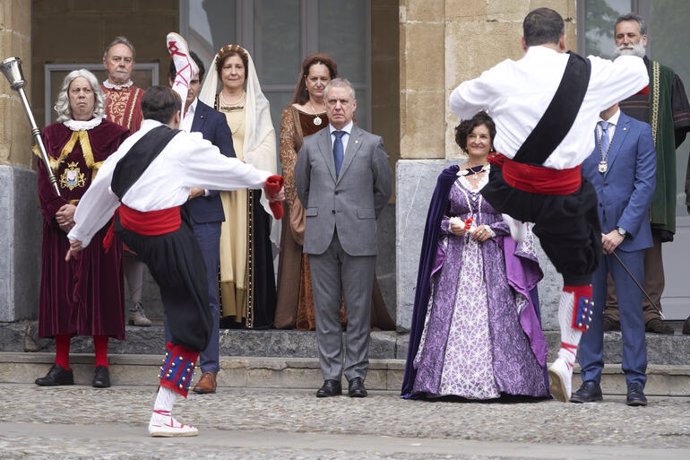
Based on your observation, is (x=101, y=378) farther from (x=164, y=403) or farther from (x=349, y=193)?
(x=164, y=403)

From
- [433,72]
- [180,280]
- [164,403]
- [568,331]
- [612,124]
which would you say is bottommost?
[164,403]

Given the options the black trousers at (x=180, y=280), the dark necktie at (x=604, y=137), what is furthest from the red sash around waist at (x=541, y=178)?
the dark necktie at (x=604, y=137)

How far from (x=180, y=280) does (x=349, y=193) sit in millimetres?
2225

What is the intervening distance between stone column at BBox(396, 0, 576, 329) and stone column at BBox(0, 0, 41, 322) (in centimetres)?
262

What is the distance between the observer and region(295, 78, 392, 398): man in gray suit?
1146 cm

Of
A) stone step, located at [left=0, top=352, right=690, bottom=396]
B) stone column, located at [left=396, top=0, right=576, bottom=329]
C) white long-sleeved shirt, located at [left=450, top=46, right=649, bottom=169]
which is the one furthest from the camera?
stone column, located at [left=396, top=0, right=576, bottom=329]

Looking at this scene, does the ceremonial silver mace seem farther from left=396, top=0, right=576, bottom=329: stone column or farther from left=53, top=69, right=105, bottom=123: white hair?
left=396, top=0, right=576, bottom=329: stone column

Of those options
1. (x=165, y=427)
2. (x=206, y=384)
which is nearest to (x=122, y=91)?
(x=206, y=384)

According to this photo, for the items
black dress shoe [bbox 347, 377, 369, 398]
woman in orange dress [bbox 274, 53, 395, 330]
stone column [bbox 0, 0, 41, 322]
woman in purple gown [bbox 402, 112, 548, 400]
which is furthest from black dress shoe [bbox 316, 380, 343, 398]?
stone column [bbox 0, 0, 41, 322]

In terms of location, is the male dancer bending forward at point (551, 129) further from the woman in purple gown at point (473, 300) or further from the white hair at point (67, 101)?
the white hair at point (67, 101)

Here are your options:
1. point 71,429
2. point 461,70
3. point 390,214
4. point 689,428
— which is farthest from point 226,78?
point 689,428

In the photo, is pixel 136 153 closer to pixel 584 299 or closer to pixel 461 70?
pixel 584 299

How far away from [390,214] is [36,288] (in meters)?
3.03

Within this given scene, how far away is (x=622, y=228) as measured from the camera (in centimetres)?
1096
